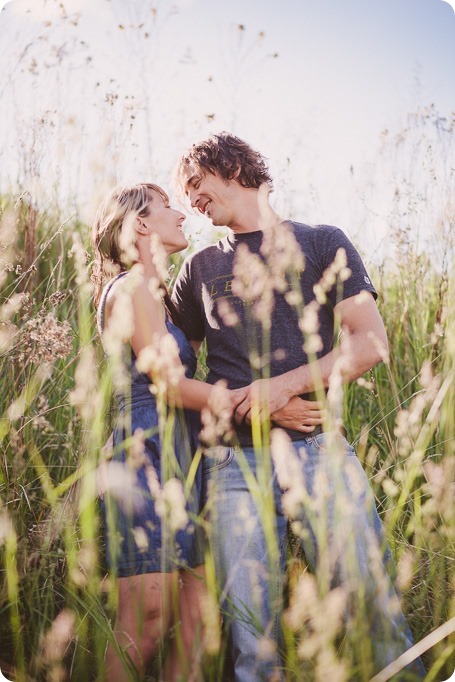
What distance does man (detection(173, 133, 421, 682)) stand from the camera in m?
1.36

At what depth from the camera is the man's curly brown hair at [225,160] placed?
6.54 ft

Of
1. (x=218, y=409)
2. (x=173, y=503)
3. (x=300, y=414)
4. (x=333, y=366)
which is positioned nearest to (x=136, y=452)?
(x=218, y=409)

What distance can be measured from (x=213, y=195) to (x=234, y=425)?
82 cm

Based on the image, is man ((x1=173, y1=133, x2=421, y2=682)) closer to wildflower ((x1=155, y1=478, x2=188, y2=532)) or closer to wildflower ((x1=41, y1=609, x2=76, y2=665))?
wildflower ((x1=155, y1=478, x2=188, y2=532))

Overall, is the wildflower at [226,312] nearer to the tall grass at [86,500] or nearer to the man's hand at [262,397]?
the man's hand at [262,397]

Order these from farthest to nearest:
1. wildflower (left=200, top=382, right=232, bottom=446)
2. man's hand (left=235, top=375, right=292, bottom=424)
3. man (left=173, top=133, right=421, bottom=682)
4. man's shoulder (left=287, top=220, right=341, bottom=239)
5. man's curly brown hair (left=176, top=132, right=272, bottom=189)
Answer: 1. man's curly brown hair (left=176, top=132, right=272, bottom=189)
2. man's shoulder (left=287, top=220, right=341, bottom=239)
3. man's hand (left=235, top=375, right=292, bottom=424)
4. wildflower (left=200, top=382, right=232, bottom=446)
5. man (left=173, top=133, right=421, bottom=682)

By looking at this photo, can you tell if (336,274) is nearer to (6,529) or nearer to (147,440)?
(147,440)

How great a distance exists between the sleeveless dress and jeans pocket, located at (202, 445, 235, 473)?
40mm

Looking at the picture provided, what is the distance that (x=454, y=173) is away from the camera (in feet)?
6.15

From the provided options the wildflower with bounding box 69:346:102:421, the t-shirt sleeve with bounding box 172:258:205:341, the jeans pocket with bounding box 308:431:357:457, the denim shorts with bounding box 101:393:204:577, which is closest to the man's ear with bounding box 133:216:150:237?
the t-shirt sleeve with bounding box 172:258:205:341

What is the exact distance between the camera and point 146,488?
4.97 ft

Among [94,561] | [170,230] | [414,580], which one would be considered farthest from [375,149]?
[94,561]

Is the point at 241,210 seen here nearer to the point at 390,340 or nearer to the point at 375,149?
the point at 375,149

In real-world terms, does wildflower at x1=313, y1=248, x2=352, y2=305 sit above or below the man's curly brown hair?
below
